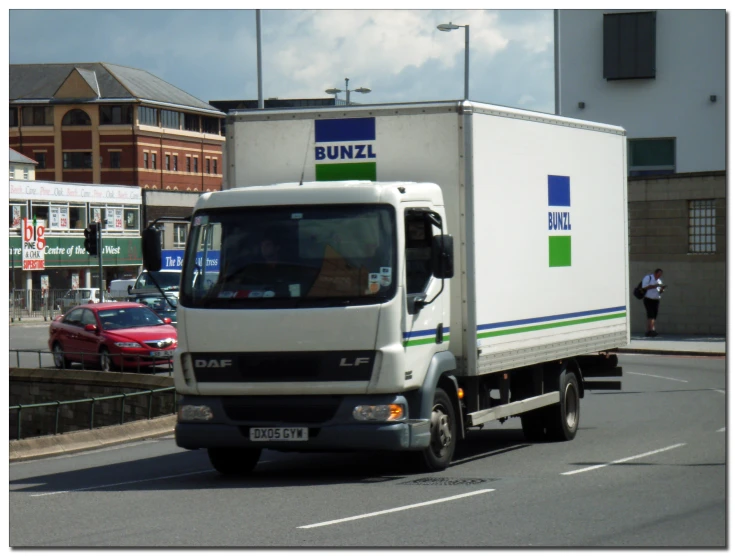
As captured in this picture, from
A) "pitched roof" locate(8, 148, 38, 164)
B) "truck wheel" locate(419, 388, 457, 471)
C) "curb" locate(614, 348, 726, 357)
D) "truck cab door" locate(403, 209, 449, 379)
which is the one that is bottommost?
"curb" locate(614, 348, 726, 357)

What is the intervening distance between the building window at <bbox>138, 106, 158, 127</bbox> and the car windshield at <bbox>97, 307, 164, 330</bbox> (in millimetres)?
76591

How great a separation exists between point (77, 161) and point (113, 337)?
258 ft

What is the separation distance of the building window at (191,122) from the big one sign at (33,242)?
30.9m

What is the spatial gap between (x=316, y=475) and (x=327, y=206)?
9.28ft

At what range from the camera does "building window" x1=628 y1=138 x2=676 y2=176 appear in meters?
49.1

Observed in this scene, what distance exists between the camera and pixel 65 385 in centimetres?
3105

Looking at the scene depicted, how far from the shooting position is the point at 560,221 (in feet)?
49.4

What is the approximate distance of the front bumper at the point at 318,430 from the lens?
12.1 m

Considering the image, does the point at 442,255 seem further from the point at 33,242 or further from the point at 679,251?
the point at 33,242

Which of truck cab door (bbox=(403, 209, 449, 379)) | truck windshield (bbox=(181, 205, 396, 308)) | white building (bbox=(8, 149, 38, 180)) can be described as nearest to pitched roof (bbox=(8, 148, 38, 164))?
white building (bbox=(8, 149, 38, 180))

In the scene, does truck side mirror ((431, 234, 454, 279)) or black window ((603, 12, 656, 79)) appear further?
black window ((603, 12, 656, 79))

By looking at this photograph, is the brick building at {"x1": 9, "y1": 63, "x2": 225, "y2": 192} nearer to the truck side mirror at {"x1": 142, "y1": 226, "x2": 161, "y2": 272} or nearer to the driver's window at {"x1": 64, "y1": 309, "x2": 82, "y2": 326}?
the driver's window at {"x1": 64, "y1": 309, "x2": 82, "y2": 326}

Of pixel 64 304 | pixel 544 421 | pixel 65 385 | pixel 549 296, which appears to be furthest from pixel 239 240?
pixel 64 304

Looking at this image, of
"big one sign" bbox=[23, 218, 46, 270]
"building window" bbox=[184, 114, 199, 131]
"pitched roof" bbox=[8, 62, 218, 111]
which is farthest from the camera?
"building window" bbox=[184, 114, 199, 131]
